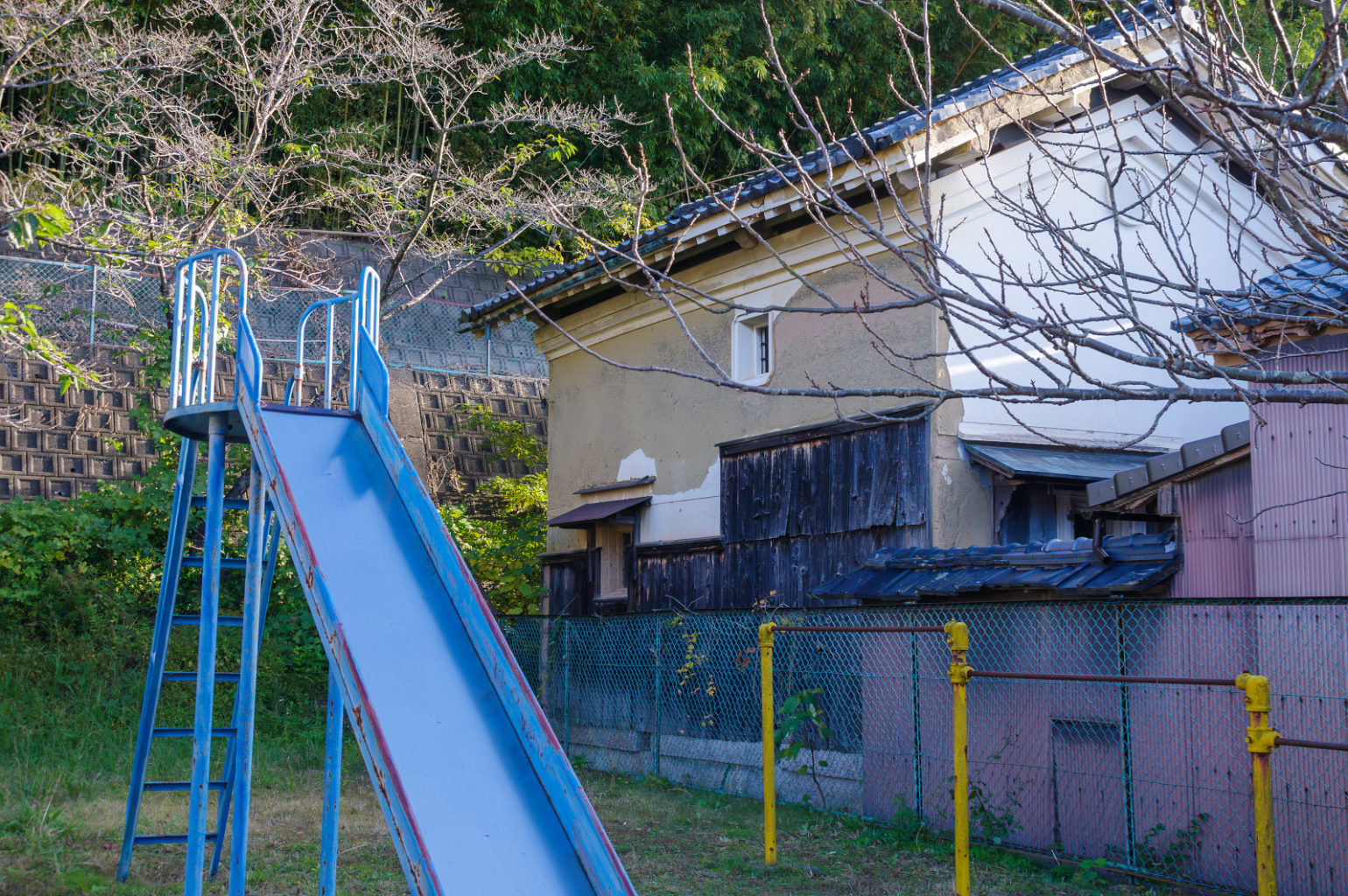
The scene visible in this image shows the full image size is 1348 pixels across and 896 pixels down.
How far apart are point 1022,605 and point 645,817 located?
356cm

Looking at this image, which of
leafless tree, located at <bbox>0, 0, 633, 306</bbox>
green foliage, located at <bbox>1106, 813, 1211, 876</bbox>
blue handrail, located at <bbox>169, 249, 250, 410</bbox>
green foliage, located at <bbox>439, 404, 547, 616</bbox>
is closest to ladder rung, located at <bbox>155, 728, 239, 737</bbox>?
blue handrail, located at <bbox>169, 249, 250, 410</bbox>

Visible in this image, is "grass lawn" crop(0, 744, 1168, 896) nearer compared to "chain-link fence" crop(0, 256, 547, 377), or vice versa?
"grass lawn" crop(0, 744, 1168, 896)

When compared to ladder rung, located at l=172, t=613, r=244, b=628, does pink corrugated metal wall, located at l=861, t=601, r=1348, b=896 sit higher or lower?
lower

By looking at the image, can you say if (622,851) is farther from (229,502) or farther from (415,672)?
(415,672)

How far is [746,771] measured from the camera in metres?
10.5

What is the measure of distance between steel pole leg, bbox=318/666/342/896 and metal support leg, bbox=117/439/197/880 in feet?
3.56

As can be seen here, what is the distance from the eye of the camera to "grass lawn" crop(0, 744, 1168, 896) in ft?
23.3

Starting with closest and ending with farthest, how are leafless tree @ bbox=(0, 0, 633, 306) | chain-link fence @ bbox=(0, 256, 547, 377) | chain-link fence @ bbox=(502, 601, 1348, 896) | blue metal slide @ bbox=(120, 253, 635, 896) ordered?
1. blue metal slide @ bbox=(120, 253, 635, 896)
2. chain-link fence @ bbox=(502, 601, 1348, 896)
3. leafless tree @ bbox=(0, 0, 633, 306)
4. chain-link fence @ bbox=(0, 256, 547, 377)

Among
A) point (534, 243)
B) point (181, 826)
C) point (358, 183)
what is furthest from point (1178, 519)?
point (534, 243)

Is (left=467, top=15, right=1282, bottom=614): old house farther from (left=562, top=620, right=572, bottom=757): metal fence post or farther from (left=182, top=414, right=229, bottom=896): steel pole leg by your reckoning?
(left=182, top=414, right=229, bottom=896): steel pole leg

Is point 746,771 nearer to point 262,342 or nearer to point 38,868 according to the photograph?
point 38,868

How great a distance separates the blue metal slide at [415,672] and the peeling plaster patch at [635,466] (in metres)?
7.43

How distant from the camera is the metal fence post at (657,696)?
11.2m

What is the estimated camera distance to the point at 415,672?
4703mm
